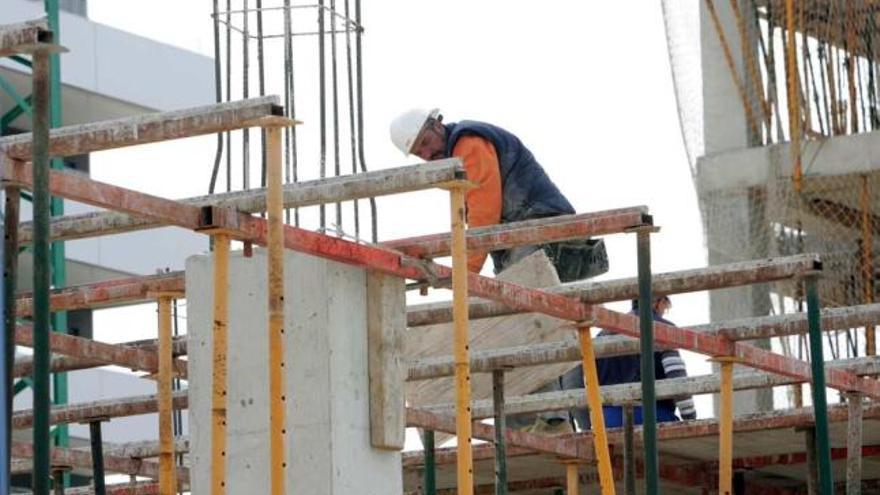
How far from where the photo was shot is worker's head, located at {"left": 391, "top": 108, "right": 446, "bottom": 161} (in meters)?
14.9

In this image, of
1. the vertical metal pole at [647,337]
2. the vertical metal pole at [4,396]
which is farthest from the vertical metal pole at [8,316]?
the vertical metal pole at [647,337]

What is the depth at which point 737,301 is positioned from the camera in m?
26.6

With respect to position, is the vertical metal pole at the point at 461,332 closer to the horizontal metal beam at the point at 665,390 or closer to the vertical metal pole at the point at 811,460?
the horizontal metal beam at the point at 665,390

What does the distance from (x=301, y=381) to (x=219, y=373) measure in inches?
31.0

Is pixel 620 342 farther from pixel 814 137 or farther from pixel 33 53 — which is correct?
pixel 814 137

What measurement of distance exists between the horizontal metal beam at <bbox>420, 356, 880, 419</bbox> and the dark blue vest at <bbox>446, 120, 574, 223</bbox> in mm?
1156

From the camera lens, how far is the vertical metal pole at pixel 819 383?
473 inches

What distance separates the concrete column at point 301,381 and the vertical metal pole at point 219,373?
0.66 metres

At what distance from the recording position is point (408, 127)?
49.2 feet

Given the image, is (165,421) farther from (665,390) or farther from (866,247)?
(866,247)

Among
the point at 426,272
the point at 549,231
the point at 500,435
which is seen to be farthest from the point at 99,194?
the point at 500,435

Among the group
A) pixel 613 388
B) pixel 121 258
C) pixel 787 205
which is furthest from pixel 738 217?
pixel 121 258

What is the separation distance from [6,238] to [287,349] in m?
1.84

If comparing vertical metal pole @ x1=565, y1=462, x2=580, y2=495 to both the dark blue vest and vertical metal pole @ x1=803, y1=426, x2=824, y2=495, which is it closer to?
vertical metal pole @ x1=803, y1=426, x2=824, y2=495
